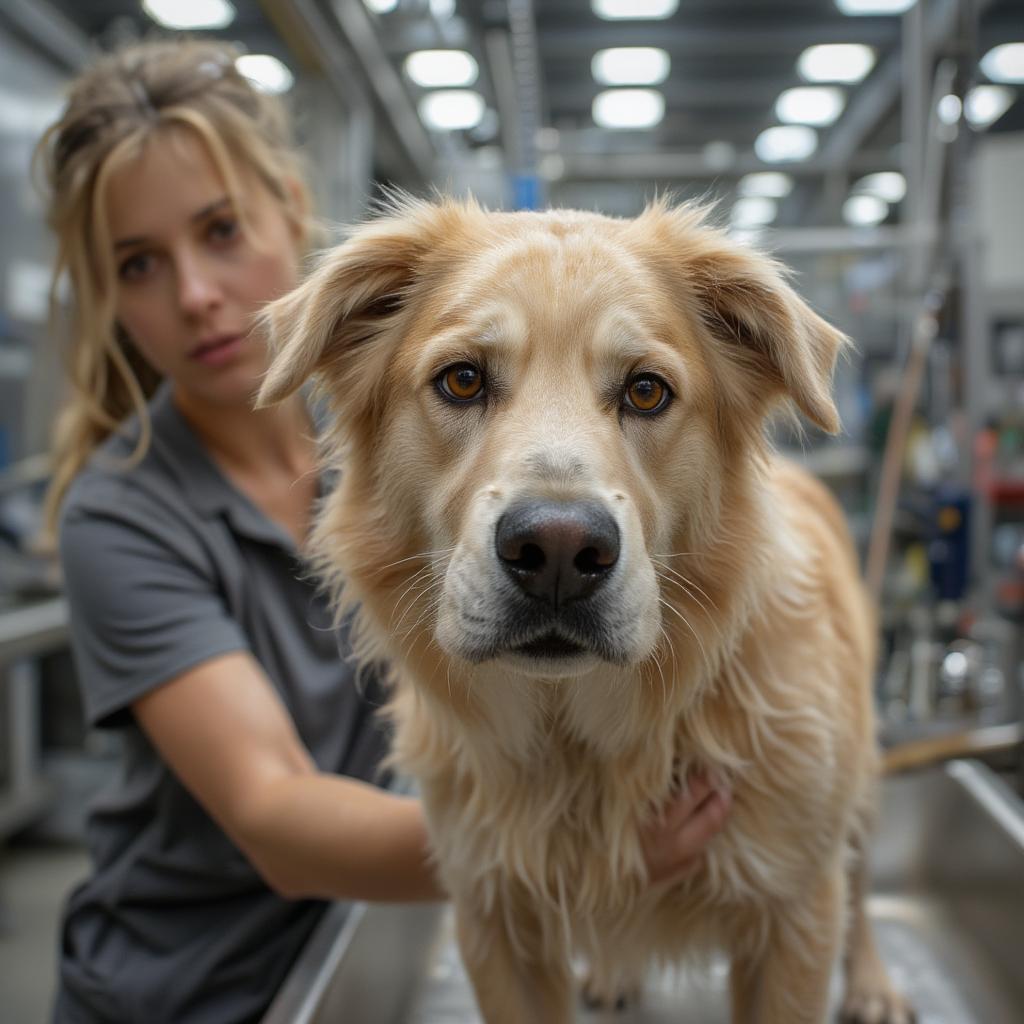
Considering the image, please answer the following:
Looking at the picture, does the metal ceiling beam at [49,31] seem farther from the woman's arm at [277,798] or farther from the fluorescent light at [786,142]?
the fluorescent light at [786,142]

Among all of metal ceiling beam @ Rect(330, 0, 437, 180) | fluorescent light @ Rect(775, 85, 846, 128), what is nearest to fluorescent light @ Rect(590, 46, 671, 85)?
fluorescent light @ Rect(775, 85, 846, 128)

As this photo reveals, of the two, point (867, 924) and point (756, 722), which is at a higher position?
point (756, 722)

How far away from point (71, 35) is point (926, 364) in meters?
3.55

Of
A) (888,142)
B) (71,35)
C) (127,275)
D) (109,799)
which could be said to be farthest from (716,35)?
(109,799)

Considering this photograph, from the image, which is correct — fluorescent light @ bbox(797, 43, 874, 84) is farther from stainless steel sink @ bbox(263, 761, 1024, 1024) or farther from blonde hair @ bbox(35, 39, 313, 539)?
stainless steel sink @ bbox(263, 761, 1024, 1024)

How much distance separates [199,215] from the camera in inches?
51.9

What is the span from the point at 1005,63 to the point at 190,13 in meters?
4.95

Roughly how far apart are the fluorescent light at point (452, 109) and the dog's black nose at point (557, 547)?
3.74 meters

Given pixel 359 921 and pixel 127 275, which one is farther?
pixel 127 275

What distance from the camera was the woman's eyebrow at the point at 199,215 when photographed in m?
1.32

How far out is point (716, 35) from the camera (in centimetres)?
548

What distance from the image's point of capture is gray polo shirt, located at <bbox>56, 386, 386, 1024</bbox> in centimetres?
125

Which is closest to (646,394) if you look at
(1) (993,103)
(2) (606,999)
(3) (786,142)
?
(2) (606,999)

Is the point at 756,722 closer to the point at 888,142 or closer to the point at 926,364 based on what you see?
the point at 926,364
